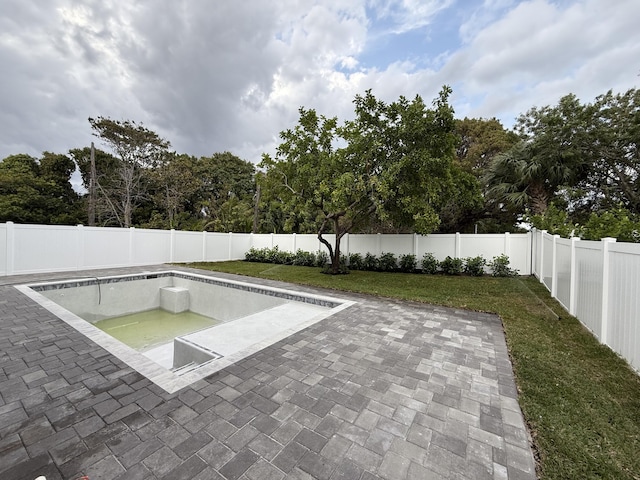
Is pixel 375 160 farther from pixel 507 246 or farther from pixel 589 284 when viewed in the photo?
pixel 589 284

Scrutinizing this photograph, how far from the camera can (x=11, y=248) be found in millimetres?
7957

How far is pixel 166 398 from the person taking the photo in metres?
2.21

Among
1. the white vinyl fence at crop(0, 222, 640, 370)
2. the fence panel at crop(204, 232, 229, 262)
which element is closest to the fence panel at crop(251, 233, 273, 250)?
the white vinyl fence at crop(0, 222, 640, 370)

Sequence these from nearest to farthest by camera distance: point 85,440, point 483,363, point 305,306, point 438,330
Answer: point 85,440, point 483,363, point 438,330, point 305,306

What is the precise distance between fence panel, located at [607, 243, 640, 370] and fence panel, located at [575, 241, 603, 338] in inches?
12.3

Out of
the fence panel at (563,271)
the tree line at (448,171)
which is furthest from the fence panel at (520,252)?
the fence panel at (563,271)

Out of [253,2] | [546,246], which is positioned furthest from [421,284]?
[253,2]

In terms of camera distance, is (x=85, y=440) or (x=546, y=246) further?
(x=546, y=246)

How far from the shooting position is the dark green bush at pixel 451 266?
1015cm

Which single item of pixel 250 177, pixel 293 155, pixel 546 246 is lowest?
pixel 546 246

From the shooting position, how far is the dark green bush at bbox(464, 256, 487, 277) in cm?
986

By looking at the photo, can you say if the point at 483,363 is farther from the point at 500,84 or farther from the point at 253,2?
the point at 500,84

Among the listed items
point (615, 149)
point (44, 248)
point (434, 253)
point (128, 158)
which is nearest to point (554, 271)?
point (434, 253)

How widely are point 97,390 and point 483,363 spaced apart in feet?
12.6
